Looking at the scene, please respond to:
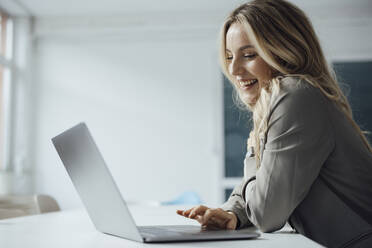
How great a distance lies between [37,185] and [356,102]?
390 cm

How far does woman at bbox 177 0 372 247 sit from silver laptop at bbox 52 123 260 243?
17 centimetres

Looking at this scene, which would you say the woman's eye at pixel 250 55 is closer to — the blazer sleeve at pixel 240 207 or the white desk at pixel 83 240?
the blazer sleeve at pixel 240 207

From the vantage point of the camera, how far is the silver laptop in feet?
2.58

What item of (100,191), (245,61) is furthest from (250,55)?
(100,191)

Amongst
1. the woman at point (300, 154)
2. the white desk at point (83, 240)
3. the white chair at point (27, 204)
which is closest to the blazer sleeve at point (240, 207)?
the woman at point (300, 154)

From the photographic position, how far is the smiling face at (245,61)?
129cm

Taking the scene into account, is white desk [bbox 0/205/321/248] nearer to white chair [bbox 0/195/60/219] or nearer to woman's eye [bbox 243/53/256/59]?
woman's eye [bbox 243/53/256/59]

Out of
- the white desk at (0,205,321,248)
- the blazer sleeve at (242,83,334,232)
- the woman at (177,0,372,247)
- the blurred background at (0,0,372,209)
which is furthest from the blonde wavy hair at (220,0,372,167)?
the blurred background at (0,0,372,209)

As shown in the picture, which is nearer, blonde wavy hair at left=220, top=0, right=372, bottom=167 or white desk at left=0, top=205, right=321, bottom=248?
white desk at left=0, top=205, right=321, bottom=248

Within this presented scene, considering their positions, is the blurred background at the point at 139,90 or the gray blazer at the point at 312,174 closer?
the gray blazer at the point at 312,174

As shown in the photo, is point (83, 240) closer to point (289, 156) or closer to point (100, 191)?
point (100, 191)

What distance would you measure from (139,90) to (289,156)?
4.29 m

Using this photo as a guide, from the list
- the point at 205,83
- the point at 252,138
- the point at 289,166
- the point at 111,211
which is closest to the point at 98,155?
the point at 111,211

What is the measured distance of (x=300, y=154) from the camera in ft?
3.31
